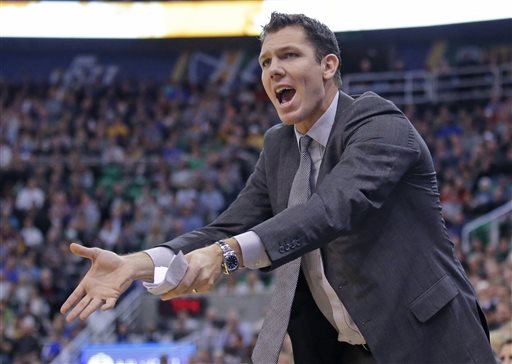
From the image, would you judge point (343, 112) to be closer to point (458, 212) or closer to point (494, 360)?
point (494, 360)

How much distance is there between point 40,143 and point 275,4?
5115 millimetres

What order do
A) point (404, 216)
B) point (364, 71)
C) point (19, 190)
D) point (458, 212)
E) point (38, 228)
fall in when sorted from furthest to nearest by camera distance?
point (364, 71), point (19, 190), point (38, 228), point (458, 212), point (404, 216)

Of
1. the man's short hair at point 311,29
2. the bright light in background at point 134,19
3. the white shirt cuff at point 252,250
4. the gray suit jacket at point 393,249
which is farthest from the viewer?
the bright light in background at point 134,19

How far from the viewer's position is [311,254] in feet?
8.99

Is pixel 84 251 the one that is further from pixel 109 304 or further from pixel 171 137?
pixel 171 137

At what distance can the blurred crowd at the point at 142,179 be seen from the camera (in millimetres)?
11250

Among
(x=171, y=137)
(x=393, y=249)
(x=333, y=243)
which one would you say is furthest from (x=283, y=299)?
(x=171, y=137)

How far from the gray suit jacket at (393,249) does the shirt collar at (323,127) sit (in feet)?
0.19

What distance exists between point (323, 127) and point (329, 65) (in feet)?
0.65

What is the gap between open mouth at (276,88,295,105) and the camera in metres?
2.77

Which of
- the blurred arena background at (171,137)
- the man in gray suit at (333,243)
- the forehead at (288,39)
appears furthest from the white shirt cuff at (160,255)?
the blurred arena background at (171,137)

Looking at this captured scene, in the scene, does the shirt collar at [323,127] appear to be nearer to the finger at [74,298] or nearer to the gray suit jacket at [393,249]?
the gray suit jacket at [393,249]

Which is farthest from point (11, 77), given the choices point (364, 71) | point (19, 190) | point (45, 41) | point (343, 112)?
point (343, 112)

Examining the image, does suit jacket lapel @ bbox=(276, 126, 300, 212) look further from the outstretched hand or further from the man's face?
the outstretched hand
